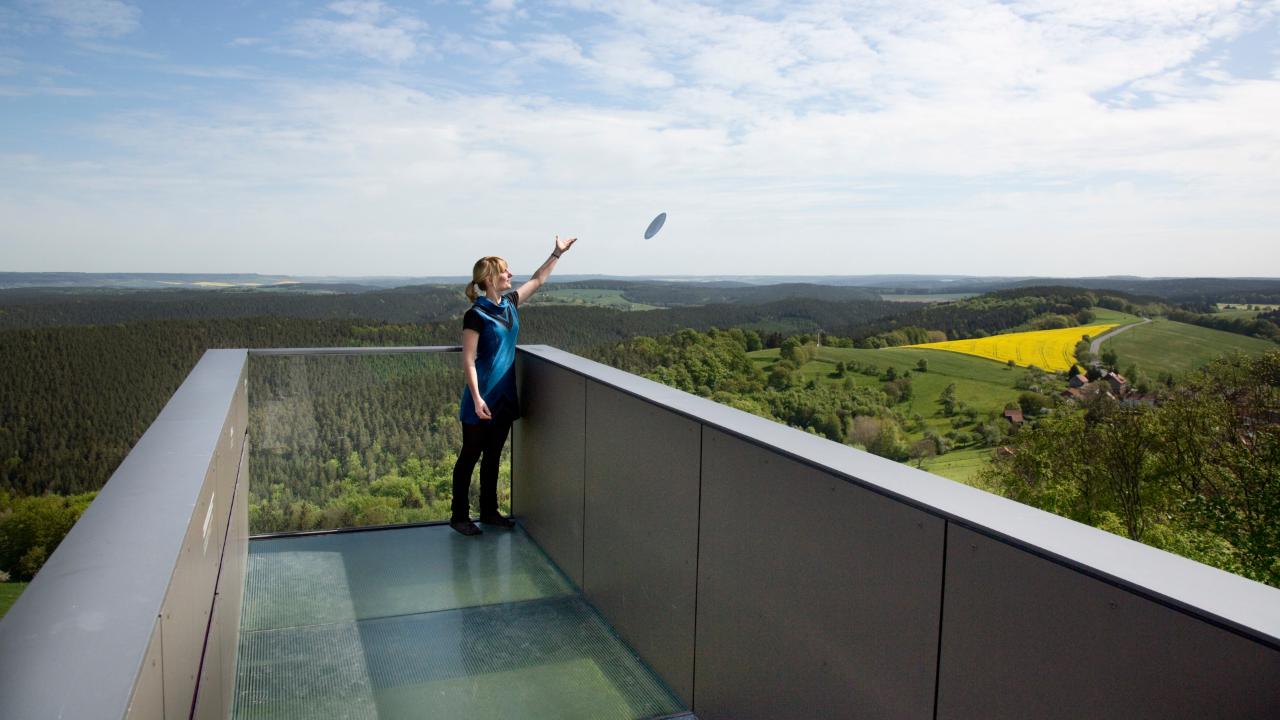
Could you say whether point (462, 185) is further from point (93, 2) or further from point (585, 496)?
point (585, 496)

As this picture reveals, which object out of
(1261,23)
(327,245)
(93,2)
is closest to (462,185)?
(327,245)

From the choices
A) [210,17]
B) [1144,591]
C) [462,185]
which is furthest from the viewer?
[462,185]

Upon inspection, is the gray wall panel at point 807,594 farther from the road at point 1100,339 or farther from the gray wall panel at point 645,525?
the road at point 1100,339

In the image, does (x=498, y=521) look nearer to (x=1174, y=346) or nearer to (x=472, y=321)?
(x=472, y=321)

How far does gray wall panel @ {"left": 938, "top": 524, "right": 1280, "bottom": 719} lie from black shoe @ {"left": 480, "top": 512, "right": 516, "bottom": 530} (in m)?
3.70

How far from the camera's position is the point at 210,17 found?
106 feet

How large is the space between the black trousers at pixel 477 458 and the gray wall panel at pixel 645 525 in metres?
1.15

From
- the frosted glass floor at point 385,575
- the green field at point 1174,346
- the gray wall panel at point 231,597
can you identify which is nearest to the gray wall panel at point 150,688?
the gray wall panel at point 231,597

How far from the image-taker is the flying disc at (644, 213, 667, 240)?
196 inches

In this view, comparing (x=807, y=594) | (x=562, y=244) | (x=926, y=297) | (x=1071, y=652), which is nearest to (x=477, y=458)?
(x=562, y=244)

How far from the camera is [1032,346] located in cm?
3241

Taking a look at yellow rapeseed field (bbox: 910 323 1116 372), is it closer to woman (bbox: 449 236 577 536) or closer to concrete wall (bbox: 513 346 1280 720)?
woman (bbox: 449 236 577 536)

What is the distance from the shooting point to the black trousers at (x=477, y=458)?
4.97m

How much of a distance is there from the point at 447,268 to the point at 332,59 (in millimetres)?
14497
